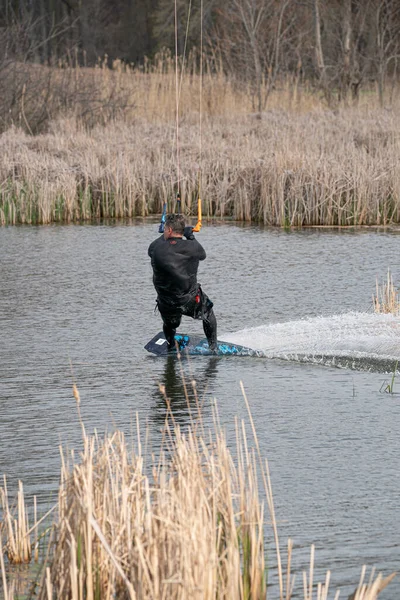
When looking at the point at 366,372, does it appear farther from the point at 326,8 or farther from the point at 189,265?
the point at 326,8

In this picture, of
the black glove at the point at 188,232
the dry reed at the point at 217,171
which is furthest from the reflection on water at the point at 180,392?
the dry reed at the point at 217,171

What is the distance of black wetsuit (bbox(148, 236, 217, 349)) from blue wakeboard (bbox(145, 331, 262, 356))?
0.06 metres

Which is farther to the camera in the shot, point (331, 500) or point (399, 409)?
point (399, 409)

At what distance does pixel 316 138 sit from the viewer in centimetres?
2039

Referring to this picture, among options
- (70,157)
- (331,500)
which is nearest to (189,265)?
(331,500)

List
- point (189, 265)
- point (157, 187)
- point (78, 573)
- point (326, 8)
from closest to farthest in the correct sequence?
point (78, 573) → point (189, 265) → point (157, 187) → point (326, 8)

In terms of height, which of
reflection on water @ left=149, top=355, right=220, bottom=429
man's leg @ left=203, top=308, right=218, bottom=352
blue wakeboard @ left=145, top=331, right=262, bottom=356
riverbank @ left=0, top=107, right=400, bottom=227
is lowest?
reflection on water @ left=149, top=355, right=220, bottom=429

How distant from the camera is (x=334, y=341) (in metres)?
9.26

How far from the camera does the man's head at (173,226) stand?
888 centimetres

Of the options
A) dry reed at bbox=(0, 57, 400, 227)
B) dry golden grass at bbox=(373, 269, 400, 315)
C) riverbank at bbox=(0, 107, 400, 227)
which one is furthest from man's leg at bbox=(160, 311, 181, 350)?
riverbank at bbox=(0, 107, 400, 227)

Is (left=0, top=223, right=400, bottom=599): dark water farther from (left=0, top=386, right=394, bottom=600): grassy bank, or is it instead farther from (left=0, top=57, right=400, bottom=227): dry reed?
(left=0, top=57, right=400, bottom=227): dry reed

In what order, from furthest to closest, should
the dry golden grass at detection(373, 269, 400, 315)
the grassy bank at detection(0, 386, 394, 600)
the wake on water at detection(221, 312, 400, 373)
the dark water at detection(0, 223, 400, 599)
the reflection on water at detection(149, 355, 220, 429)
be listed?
the dry golden grass at detection(373, 269, 400, 315), the wake on water at detection(221, 312, 400, 373), the reflection on water at detection(149, 355, 220, 429), the dark water at detection(0, 223, 400, 599), the grassy bank at detection(0, 386, 394, 600)

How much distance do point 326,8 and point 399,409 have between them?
30745mm

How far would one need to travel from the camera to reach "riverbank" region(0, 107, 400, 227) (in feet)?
55.4
